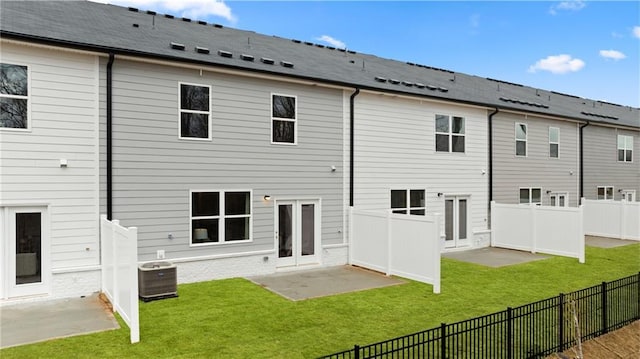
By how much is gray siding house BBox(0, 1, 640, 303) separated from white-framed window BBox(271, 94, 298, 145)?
0.03 m

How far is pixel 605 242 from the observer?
1762cm

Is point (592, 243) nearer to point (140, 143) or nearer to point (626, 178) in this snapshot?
point (626, 178)

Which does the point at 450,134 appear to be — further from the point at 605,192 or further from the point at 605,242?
the point at 605,192

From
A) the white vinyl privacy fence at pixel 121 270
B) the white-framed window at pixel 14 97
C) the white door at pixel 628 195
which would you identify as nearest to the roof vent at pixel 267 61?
the white-framed window at pixel 14 97

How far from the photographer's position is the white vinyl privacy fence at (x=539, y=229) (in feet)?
45.1

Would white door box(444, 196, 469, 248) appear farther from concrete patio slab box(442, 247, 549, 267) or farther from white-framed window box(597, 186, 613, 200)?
white-framed window box(597, 186, 613, 200)

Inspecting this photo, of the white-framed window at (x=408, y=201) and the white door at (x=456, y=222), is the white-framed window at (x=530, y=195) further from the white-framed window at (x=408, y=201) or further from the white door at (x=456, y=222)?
the white-framed window at (x=408, y=201)

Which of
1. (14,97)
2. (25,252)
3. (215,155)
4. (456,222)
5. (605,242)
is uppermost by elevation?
(14,97)

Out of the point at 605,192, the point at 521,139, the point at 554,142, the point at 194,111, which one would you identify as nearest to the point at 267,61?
the point at 194,111

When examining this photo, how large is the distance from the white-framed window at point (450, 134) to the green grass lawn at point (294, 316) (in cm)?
530

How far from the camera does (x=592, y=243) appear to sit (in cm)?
1730

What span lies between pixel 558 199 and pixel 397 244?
1229 cm

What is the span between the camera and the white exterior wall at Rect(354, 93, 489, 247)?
13312mm

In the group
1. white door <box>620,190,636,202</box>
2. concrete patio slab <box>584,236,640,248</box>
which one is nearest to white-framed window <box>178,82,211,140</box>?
concrete patio slab <box>584,236,640,248</box>
